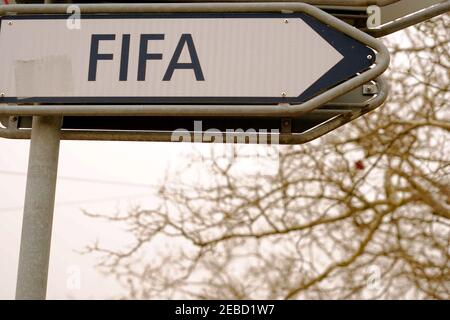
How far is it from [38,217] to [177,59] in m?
0.41

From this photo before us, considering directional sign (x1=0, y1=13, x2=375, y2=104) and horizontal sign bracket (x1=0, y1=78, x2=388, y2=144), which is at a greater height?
directional sign (x1=0, y1=13, x2=375, y2=104)

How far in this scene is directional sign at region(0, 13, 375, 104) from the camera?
48.3 inches

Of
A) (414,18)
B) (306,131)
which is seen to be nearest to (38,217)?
(306,131)

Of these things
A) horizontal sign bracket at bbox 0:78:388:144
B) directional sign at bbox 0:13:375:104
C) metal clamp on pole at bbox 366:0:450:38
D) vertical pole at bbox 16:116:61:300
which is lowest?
vertical pole at bbox 16:116:61:300

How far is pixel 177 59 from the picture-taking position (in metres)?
1.25

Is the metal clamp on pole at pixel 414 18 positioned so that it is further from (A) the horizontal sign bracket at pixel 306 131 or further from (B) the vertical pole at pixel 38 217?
(B) the vertical pole at pixel 38 217

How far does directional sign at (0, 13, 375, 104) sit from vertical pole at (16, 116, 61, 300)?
0.35ft

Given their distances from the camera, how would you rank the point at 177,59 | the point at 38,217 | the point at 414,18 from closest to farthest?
the point at 38,217 < the point at 177,59 < the point at 414,18

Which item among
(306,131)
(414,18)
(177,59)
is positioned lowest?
(306,131)

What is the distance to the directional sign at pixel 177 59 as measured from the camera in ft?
4.03

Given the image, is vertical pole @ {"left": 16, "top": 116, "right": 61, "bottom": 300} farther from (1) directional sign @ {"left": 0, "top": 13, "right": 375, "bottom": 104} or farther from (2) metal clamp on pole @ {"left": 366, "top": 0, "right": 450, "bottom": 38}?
(2) metal clamp on pole @ {"left": 366, "top": 0, "right": 450, "bottom": 38}

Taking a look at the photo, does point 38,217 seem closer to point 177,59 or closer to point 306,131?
point 177,59

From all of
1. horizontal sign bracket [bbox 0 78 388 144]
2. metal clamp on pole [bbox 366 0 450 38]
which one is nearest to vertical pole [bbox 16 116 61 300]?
horizontal sign bracket [bbox 0 78 388 144]
